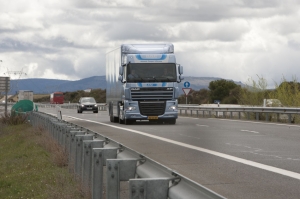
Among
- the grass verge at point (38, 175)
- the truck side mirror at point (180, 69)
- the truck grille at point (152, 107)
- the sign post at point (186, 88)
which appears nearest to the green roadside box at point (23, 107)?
the sign post at point (186, 88)

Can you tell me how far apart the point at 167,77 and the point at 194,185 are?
87.6ft

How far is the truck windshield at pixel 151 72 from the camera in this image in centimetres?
3209

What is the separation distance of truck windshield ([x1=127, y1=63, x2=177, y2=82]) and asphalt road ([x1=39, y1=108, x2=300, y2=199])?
22.6ft

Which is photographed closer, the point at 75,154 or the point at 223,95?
the point at 75,154

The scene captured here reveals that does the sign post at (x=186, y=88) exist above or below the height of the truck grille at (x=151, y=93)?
above

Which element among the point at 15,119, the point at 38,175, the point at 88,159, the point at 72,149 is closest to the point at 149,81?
the point at 15,119

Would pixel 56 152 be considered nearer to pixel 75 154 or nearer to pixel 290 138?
pixel 75 154

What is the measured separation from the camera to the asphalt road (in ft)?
35.9

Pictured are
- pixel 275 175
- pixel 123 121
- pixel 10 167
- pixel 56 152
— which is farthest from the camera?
pixel 123 121

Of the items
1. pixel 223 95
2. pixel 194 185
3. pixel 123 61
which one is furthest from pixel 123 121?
pixel 223 95

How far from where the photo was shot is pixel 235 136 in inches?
909

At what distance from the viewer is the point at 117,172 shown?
751 cm

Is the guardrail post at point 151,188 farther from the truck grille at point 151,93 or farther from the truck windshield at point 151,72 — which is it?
the truck grille at point 151,93

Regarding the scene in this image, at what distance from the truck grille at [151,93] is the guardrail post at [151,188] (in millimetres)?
26184
